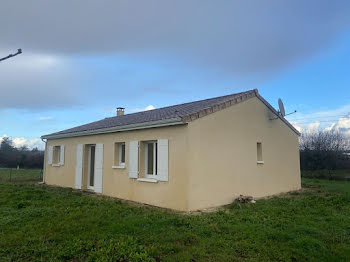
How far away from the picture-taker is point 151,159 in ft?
28.2

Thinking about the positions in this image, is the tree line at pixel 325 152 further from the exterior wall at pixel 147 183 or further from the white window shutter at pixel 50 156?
the white window shutter at pixel 50 156

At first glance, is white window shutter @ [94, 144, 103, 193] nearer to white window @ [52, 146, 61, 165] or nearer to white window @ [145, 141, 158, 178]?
white window @ [145, 141, 158, 178]

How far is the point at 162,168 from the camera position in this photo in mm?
7605

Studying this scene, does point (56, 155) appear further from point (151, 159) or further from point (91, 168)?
point (151, 159)

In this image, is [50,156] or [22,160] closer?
[50,156]

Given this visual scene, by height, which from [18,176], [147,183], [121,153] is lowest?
[18,176]

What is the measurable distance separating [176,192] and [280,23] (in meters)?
8.09

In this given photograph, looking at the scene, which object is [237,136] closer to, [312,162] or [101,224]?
[101,224]

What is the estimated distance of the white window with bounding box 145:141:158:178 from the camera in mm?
8367

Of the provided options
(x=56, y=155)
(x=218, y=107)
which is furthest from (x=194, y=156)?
(x=56, y=155)

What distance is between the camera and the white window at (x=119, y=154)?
991 centimetres

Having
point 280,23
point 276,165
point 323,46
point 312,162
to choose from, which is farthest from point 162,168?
point 312,162

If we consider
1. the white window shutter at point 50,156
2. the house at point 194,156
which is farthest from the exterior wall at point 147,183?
the white window shutter at point 50,156

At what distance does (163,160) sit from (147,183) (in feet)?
3.95
